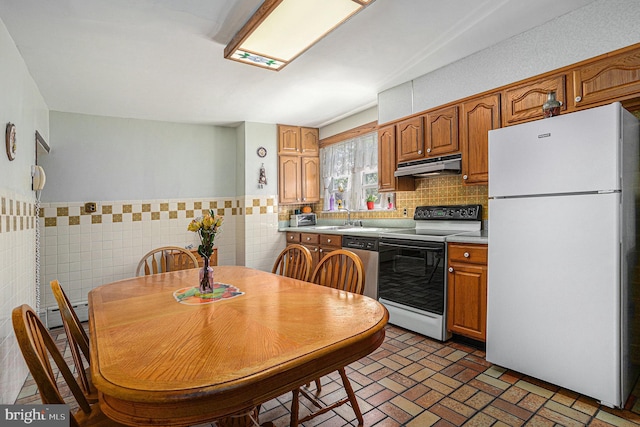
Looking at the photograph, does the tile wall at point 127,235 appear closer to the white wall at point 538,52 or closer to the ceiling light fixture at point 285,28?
the ceiling light fixture at point 285,28

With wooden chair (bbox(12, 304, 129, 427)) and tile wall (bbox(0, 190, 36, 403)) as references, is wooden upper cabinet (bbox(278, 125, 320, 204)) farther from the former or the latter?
wooden chair (bbox(12, 304, 129, 427))

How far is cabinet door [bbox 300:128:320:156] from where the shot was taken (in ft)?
16.4

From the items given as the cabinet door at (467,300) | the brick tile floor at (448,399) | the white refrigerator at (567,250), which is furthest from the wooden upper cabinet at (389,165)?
the brick tile floor at (448,399)

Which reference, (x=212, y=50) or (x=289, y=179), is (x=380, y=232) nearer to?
(x=289, y=179)

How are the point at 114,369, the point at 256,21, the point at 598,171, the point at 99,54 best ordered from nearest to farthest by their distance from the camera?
the point at 114,369 < the point at 598,171 < the point at 256,21 < the point at 99,54

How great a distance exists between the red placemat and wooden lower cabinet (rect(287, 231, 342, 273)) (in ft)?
6.14

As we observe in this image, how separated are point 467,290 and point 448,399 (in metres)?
0.87

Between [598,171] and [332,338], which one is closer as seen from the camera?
[332,338]

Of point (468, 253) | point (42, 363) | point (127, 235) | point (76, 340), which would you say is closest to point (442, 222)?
point (468, 253)

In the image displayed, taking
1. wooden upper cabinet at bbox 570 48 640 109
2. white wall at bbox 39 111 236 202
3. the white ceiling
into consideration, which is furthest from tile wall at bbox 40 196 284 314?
wooden upper cabinet at bbox 570 48 640 109

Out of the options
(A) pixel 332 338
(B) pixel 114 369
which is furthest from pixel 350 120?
(B) pixel 114 369

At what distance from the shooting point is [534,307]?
206 cm

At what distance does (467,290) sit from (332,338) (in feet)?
6.06

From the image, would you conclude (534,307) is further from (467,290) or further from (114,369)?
(114,369)
